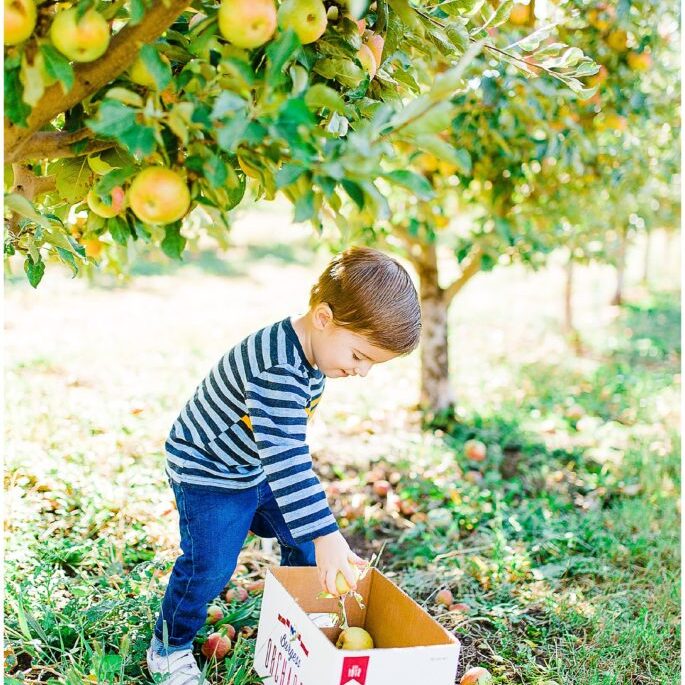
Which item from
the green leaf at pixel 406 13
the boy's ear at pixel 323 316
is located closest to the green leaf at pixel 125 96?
the green leaf at pixel 406 13

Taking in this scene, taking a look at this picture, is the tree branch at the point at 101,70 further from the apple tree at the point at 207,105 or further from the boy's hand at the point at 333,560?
the boy's hand at the point at 333,560

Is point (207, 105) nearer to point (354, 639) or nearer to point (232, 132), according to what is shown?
point (232, 132)

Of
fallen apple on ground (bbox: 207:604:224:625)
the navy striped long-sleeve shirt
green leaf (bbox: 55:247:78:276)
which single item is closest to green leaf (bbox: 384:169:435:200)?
the navy striped long-sleeve shirt

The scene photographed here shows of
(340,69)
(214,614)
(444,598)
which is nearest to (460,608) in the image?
(444,598)

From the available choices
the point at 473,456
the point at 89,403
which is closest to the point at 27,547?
the point at 89,403

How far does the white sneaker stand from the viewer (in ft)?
6.20

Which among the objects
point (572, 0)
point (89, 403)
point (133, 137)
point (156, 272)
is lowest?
point (156, 272)

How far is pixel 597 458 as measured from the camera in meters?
4.10

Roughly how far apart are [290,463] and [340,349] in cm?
30

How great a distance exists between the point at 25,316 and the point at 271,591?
16.9ft

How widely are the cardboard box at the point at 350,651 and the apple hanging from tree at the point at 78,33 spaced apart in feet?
3.83

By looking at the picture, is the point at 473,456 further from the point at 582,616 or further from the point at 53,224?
the point at 53,224

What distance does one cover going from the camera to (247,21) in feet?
4.20

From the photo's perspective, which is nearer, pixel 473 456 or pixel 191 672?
pixel 191 672
